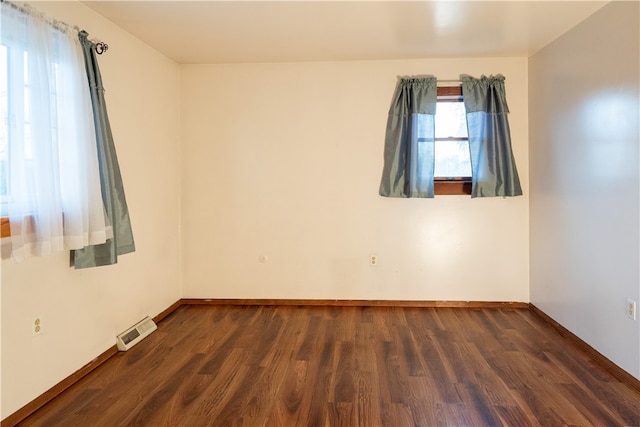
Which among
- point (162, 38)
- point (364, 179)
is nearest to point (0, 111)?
point (162, 38)

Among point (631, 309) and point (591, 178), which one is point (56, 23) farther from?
point (631, 309)

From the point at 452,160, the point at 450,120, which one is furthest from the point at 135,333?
the point at 450,120

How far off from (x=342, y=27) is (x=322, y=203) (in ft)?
5.16

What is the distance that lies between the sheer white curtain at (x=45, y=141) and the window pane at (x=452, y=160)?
9.29ft

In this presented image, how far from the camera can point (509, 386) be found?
7.32 feet

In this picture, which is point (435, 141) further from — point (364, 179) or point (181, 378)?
point (181, 378)

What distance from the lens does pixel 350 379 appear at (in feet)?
7.63

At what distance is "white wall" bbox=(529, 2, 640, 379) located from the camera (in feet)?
7.53

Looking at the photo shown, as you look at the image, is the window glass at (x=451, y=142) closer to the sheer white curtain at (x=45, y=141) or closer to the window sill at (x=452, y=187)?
the window sill at (x=452, y=187)

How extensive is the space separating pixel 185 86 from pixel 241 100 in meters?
0.58

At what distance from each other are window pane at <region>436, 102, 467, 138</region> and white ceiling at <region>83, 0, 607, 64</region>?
455mm

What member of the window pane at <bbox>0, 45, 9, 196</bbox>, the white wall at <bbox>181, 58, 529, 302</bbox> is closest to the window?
the white wall at <bbox>181, 58, 529, 302</bbox>

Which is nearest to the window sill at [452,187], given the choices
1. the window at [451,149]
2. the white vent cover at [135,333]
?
the window at [451,149]

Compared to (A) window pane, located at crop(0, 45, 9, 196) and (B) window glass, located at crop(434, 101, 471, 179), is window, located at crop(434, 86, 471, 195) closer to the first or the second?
(B) window glass, located at crop(434, 101, 471, 179)
